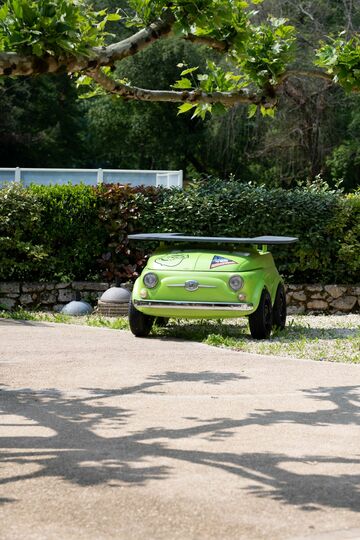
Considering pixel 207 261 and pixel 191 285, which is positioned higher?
pixel 207 261

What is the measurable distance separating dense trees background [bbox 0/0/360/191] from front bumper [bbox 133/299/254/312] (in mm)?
→ 10148

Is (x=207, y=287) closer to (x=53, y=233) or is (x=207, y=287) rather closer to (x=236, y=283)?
(x=236, y=283)

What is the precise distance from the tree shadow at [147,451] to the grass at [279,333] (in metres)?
2.92

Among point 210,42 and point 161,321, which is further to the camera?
point 161,321

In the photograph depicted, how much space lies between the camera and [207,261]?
13055 mm

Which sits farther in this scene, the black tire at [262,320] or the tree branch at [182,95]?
the black tire at [262,320]

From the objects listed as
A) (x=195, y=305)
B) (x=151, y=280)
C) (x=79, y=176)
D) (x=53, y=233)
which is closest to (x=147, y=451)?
(x=195, y=305)

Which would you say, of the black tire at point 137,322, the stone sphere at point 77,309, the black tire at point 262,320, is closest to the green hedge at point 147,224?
the stone sphere at point 77,309

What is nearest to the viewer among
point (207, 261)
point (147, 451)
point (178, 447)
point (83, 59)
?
point (147, 451)

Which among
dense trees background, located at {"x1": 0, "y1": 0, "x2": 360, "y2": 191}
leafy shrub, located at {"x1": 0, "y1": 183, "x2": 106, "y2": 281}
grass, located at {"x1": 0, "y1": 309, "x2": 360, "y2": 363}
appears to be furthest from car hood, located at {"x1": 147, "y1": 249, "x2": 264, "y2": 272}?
dense trees background, located at {"x1": 0, "y1": 0, "x2": 360, "y2": 191}

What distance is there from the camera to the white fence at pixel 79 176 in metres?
21.6

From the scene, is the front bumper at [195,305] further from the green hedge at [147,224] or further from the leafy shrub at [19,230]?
the leafy shrub at [19,230]

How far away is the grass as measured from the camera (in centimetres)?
1191

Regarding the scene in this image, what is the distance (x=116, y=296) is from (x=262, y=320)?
3743 mm
